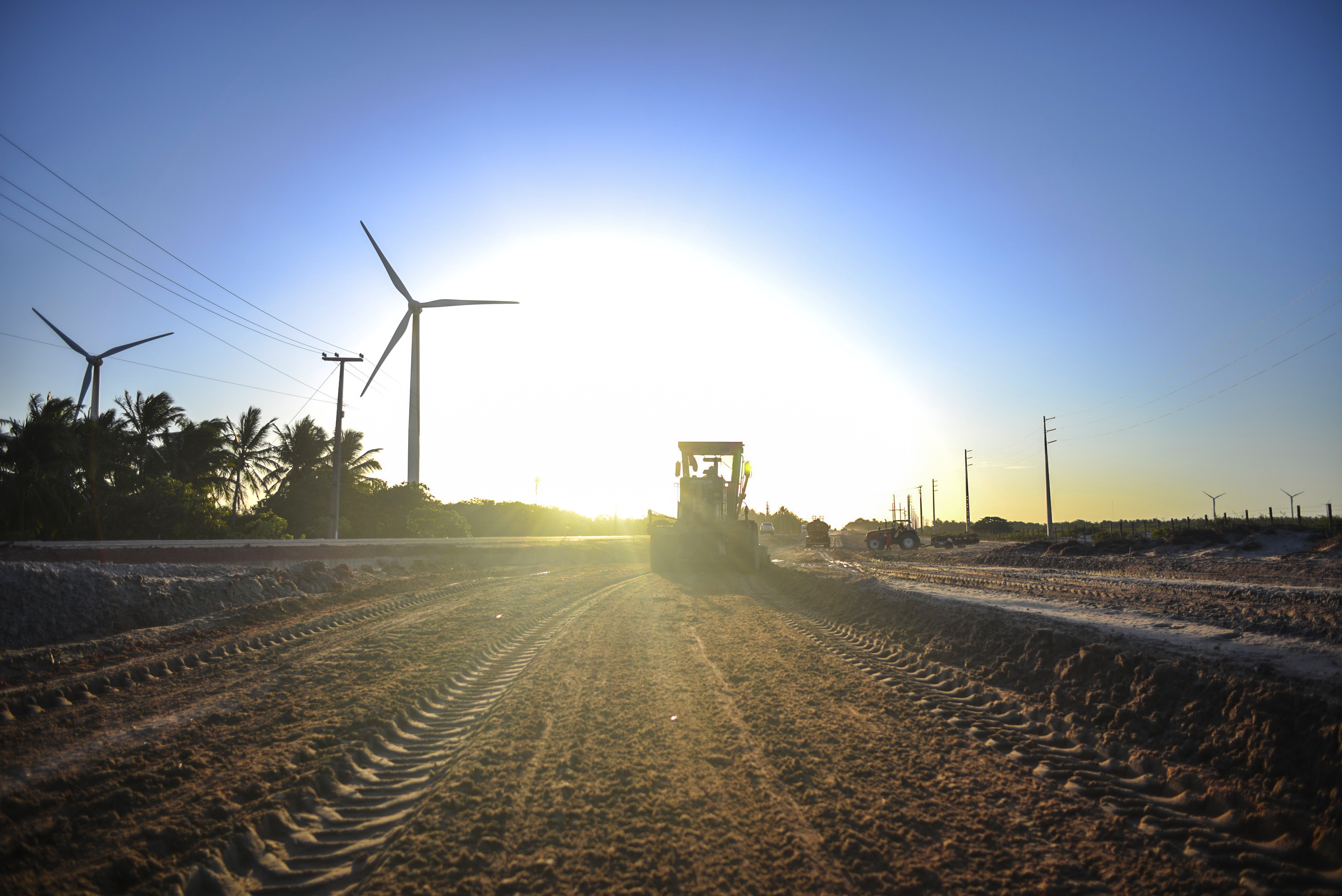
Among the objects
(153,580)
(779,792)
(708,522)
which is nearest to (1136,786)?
(779,792)

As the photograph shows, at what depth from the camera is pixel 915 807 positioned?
3352 mm

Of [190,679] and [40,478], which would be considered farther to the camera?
[40,478]

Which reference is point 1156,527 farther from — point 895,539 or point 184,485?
point 184,485

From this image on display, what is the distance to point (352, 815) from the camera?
3.26 m

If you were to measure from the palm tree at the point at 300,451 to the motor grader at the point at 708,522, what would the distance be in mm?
31959

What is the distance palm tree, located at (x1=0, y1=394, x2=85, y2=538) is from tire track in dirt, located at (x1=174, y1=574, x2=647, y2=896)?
24.0 metres

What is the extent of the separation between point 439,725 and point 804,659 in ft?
13.1

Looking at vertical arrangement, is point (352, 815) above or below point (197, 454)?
below

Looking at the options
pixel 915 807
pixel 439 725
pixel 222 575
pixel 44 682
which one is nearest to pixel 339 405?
pixel 222 575

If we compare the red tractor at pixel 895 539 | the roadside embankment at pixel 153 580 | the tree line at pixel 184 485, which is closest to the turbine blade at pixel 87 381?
the tree line at pixel 184 485

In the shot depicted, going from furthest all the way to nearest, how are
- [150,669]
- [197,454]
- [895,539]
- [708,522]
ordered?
[895,539] < [197,454] < [708,522] < [150,669]

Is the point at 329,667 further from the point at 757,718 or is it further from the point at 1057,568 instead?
the point at 1057,568

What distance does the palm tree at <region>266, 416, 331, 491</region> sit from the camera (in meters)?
41.7

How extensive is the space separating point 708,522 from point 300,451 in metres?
36.5
